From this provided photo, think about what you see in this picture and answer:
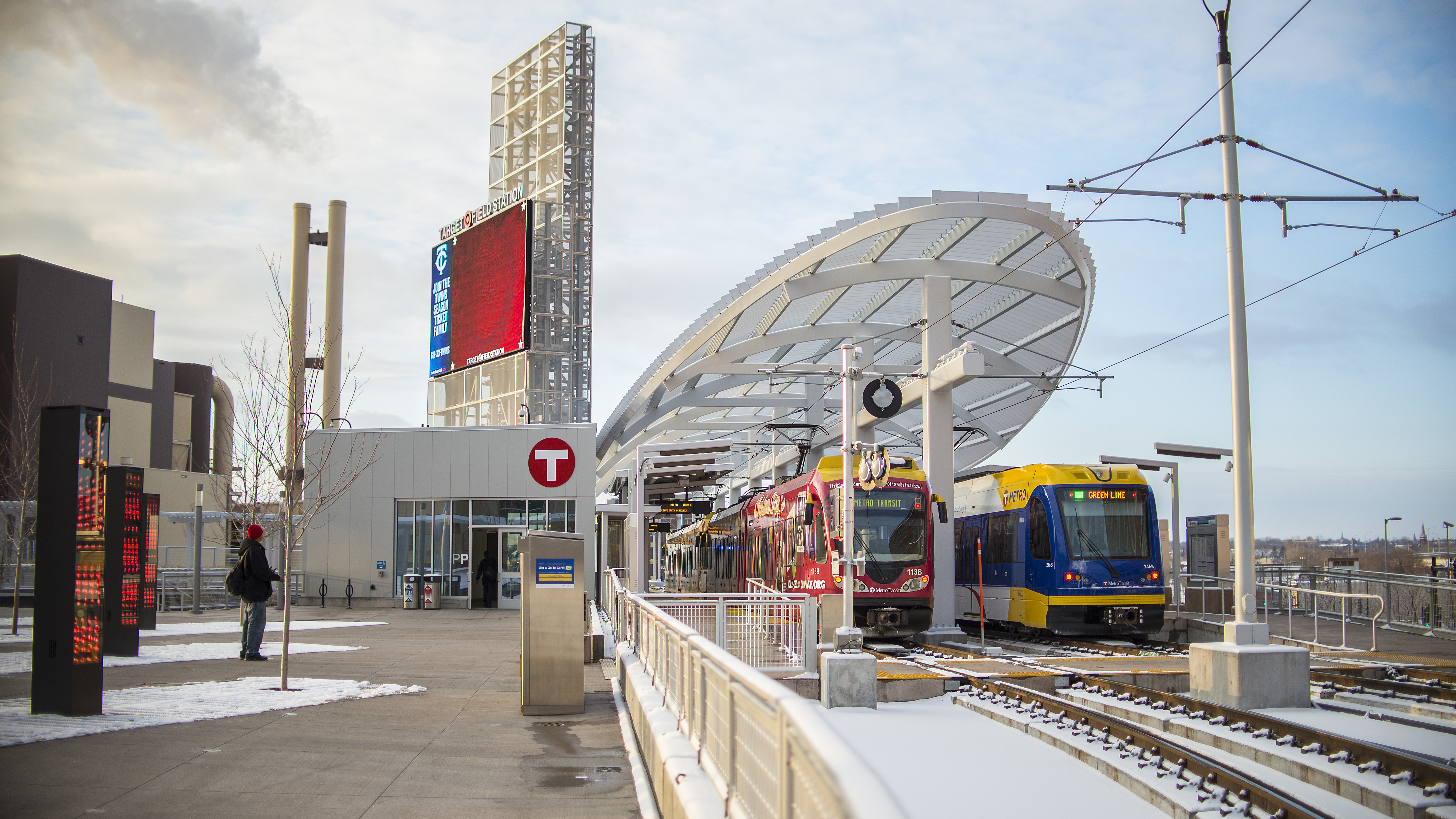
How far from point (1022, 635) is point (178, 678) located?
1667 centimetres

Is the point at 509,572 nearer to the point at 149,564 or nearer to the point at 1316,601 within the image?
the point at 149,564

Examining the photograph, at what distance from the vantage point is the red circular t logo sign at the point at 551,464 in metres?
30.7

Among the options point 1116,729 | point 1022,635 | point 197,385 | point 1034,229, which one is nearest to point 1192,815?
point 1116,729

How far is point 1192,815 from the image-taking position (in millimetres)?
7379

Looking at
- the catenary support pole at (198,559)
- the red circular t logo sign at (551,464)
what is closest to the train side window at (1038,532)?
the red circular t logo sign at (551,464)

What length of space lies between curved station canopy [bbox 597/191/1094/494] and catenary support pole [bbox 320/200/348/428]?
14.3 metres

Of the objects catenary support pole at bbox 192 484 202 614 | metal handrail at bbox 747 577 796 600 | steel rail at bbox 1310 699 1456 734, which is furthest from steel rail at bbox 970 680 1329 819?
catenary support pole at bbox 192 484 202 614

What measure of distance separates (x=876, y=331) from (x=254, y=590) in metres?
20.8

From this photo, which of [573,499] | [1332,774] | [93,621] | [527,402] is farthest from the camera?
[527,402]

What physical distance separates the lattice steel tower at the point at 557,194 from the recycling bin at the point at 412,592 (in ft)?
57.6

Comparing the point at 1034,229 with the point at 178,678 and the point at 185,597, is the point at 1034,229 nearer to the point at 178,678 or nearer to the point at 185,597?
the point at 178,678

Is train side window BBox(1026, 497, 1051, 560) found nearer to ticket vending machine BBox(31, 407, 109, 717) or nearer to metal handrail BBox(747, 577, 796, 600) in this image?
metal handrail BBox(747, 577, 796, 600)

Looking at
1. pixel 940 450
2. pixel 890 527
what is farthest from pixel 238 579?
pixel 940 450

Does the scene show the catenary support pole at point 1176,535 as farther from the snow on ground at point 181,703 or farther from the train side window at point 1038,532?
the snow on ground at point 181,703
